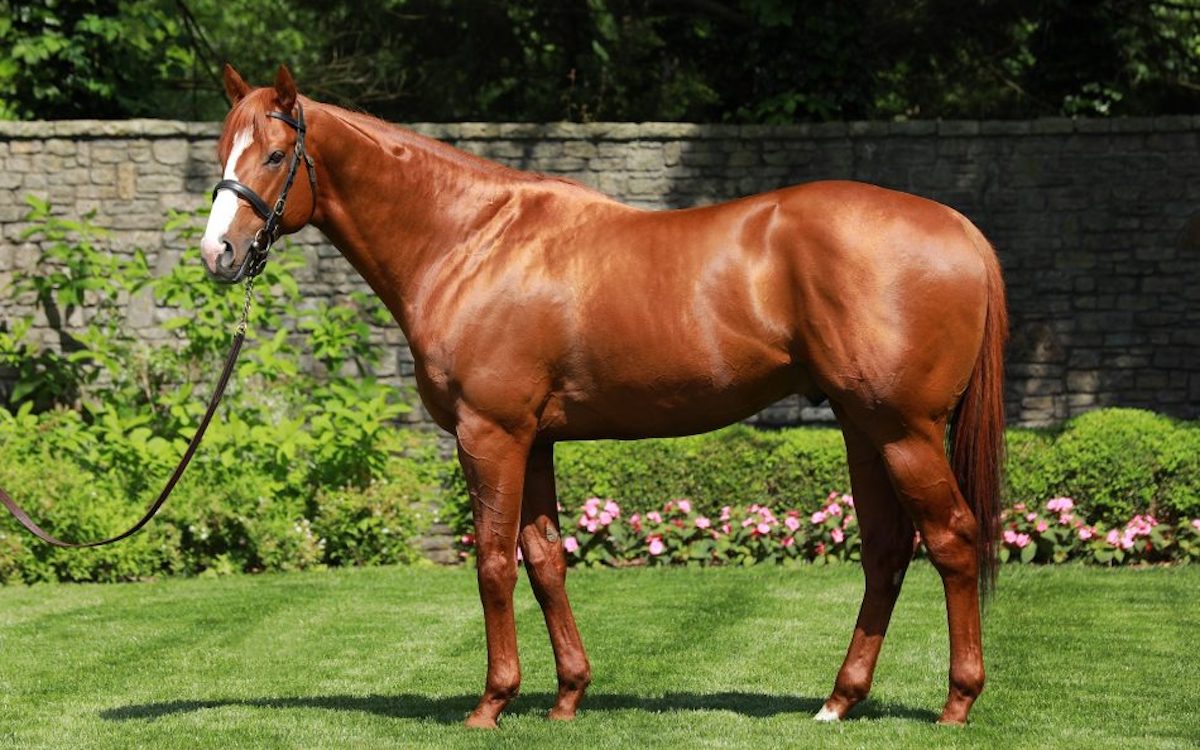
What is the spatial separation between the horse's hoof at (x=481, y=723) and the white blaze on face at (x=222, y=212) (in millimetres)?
1859

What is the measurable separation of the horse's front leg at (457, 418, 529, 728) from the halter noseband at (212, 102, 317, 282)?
3.06ft

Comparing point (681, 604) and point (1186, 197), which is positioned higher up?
point (1186, 197)

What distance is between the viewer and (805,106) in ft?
49.0

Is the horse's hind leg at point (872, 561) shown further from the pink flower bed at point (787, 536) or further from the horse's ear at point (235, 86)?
the pink flower bed at point (787, 536)

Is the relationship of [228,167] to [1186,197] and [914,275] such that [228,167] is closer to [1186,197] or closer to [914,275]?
[914,275]

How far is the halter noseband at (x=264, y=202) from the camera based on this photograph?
19.2ft

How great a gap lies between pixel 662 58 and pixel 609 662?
11.7m

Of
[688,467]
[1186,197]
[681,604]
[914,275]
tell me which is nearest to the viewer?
[914,275]

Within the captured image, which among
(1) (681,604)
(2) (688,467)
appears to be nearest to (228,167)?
(1) (681,604)

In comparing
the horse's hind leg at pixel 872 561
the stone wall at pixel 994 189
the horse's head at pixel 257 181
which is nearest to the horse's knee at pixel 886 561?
the horse's hind leg at pixel 872 561

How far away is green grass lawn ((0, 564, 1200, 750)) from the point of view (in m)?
6.01

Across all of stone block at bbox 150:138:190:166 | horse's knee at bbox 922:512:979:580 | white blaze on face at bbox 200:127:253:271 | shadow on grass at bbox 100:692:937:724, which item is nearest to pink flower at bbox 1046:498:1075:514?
shadow on grass at bbox 100:692:937:724

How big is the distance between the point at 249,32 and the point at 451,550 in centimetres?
1682

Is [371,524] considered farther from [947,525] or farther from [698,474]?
[947,525]
